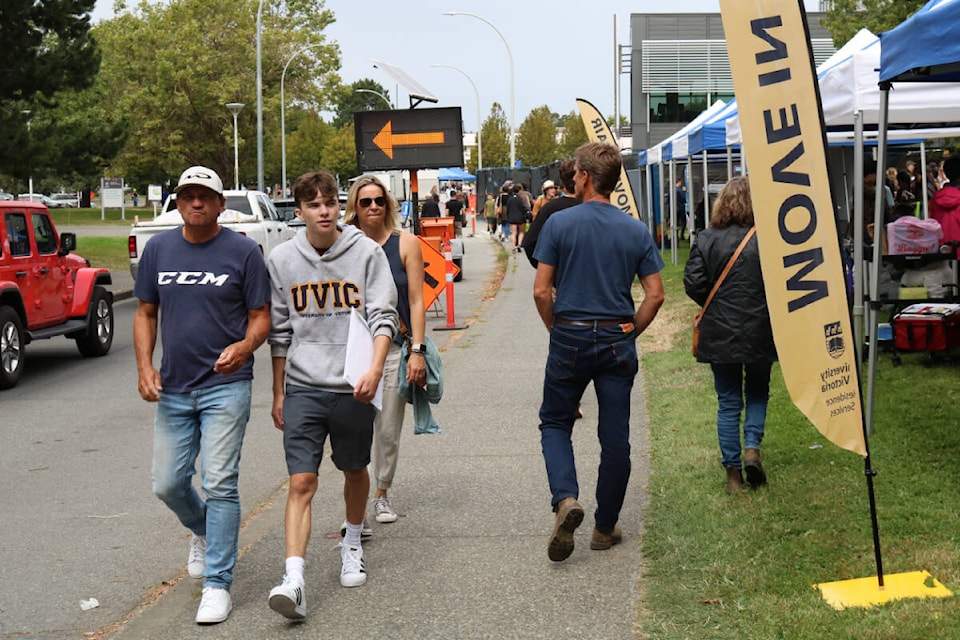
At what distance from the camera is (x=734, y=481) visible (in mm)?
6590

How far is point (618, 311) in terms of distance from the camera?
18.2 feet

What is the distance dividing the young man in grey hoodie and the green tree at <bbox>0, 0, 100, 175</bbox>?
65.4 feet

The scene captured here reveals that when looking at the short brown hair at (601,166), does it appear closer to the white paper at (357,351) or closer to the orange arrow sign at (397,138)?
the white paper at (357,351)

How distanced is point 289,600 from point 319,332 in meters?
1.09

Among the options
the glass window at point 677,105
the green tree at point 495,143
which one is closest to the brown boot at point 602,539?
the glass window at point 677,105

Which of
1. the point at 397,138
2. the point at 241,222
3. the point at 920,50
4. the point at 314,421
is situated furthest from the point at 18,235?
the point at 920,50

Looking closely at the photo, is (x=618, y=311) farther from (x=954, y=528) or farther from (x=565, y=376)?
(x=954, y=528)

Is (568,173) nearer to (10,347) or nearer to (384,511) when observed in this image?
(384,511)

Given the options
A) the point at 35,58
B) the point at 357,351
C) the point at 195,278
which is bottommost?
the point at 357,351

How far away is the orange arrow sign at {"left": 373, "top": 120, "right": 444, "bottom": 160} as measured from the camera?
14.4 metres

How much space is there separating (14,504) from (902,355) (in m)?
7.83

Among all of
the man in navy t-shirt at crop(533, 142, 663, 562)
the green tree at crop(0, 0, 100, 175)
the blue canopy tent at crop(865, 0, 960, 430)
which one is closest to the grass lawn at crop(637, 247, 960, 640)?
the man in navy t-shirt at crop(533, 142, 663, 562)

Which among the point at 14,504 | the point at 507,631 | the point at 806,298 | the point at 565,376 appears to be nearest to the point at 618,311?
the point at 565,376

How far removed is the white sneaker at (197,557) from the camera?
5.47 metres
